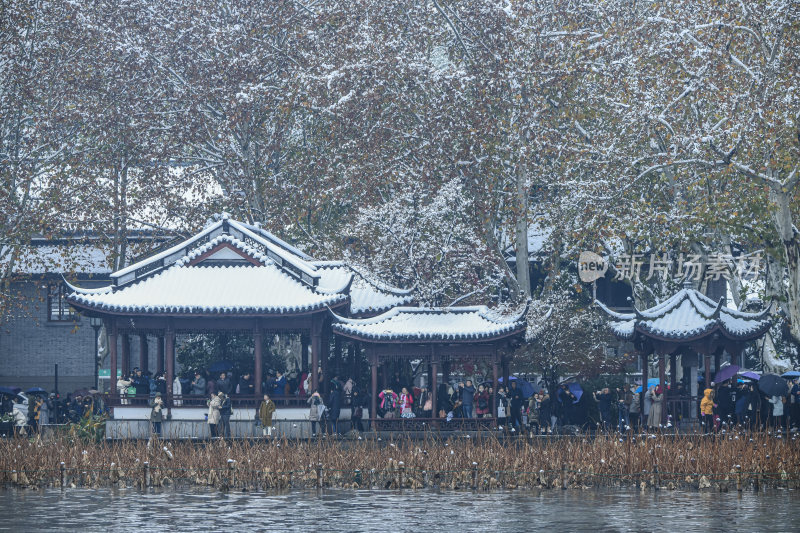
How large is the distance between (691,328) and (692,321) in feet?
1.47

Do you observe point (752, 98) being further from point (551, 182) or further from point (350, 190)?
point (350, 190)

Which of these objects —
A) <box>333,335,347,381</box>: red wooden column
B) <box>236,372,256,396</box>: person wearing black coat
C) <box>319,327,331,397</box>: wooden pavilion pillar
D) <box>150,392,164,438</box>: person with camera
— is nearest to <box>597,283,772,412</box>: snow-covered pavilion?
<box>319,327,331,397</box>: wooden pavilion pillar

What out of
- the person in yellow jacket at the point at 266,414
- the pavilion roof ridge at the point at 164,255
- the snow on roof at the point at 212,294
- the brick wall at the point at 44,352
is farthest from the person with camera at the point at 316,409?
the brick wall at the point at 44,352

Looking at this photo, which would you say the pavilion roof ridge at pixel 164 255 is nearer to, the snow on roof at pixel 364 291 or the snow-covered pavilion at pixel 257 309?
the snow-covered pavilion at pixel 257 309

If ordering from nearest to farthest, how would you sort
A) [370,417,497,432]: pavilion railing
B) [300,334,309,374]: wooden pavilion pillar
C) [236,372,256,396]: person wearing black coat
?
[370,417,497,432]: pavilion railing < [236,372,256,396]: person wearing black coat < [300,334,309,374]: wooden pavilion pillar

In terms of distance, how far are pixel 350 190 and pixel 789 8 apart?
16061 mm

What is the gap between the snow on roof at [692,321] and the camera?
32.3m

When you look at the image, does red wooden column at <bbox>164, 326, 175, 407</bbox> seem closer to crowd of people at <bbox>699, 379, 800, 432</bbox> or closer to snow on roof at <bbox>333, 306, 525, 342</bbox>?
snow on roof at <bbox>333, 306, 525, 342</bbox>

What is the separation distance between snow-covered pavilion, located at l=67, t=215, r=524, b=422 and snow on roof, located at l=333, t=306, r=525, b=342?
24 mm

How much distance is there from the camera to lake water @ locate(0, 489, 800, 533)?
18.7 meters

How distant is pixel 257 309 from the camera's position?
33625mm

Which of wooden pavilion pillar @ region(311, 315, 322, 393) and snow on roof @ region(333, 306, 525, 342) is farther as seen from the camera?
wooden pavilion pillar @ region(311, 315, 322, 393)

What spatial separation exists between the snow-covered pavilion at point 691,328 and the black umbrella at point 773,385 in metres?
1.71

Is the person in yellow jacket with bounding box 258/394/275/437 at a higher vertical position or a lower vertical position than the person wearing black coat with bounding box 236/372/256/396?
lower
